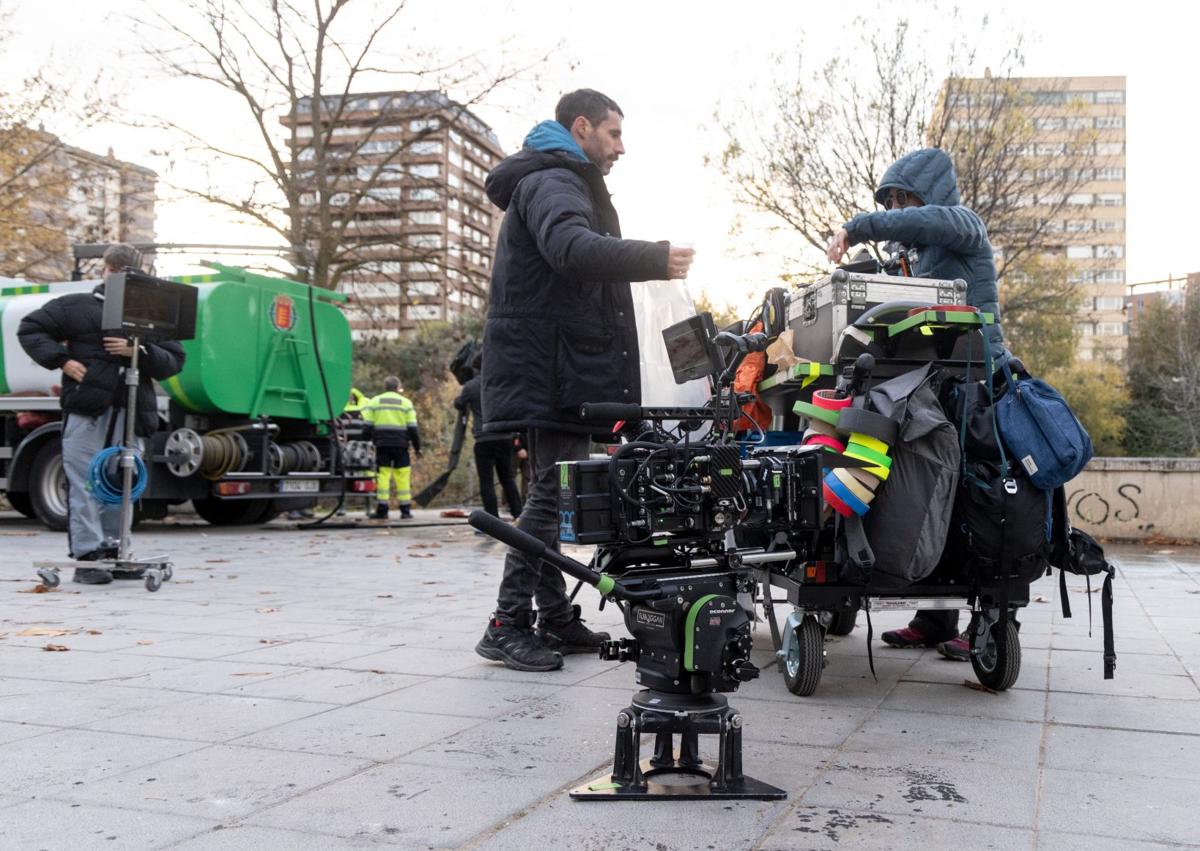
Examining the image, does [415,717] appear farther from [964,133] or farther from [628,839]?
[964,133]

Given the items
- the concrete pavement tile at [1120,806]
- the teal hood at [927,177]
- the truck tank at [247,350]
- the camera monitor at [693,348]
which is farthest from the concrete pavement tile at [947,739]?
the truck tank at [247,350]

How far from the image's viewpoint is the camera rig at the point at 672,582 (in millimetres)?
2666

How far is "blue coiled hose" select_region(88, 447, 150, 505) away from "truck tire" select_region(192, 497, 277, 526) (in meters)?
5.72

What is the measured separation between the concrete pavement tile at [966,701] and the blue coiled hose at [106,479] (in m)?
5.30

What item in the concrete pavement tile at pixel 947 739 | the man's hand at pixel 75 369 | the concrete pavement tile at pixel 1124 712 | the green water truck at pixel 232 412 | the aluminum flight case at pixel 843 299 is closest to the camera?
the concrete pavement tile at pixel 947 739

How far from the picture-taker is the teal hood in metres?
4.84

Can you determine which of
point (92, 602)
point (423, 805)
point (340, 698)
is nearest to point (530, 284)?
point (340, 698)

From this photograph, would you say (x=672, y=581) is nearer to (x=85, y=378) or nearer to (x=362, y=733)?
(x=362, y=733)

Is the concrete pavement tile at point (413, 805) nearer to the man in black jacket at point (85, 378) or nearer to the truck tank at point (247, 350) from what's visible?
the man in black jacket at point (85, 378)

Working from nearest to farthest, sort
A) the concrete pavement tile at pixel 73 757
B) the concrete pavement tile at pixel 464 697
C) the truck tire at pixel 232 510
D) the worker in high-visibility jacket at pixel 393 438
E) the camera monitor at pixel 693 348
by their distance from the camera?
1. the concrete pavement tile at pixel 73 757
2. the camera monitor at pixel 693 348
3. the concrete pavement tile at pixel 464 697
4. the truck tire at pixel 232 510
5. the worker in high-visibility jacket at pixel 393 438

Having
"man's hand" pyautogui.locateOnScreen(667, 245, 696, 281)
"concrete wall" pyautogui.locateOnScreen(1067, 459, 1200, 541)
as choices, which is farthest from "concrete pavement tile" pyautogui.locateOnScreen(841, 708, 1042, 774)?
"concrete wall" pyautogui.locateOnScreen(1067, 459, 1200, 541)

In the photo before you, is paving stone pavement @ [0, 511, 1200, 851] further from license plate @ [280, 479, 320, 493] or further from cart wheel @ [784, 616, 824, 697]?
license plate @ [280, 479, 320, 493]

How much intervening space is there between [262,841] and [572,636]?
2401 millimetres

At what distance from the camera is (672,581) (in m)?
2.71
